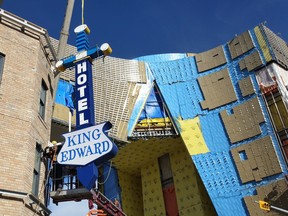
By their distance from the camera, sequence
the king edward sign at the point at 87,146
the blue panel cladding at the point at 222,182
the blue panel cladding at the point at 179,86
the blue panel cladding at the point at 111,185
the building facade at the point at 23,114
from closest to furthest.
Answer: the king edward sign at the point at 87,146, the building facade at the point at 23,114, the blue panel cladding at the point at 222,182, the blue panel cladding at the point at 179,86, the blue panel cladding at the point at 111,185

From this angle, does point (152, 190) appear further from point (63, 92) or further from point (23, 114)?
point (23, 114)

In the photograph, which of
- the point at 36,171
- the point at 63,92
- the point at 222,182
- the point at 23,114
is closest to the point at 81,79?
the point at 23,114

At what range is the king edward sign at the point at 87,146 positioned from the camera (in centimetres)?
1306

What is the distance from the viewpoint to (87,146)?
533 inches

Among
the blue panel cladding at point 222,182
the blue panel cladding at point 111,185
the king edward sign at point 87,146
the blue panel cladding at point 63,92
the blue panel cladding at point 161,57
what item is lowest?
the king edward sign at point 87,146

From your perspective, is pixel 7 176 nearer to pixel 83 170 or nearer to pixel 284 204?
pixel 83 170

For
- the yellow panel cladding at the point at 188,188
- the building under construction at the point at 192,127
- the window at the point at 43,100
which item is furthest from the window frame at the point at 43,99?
the yellow panel cladding at the point at 188,188

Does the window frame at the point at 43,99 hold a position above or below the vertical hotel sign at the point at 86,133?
above

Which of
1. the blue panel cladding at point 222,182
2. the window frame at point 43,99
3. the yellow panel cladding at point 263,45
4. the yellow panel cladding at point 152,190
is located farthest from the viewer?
the yellow panel cladding at point 152,190

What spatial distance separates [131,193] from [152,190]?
310 centimetres

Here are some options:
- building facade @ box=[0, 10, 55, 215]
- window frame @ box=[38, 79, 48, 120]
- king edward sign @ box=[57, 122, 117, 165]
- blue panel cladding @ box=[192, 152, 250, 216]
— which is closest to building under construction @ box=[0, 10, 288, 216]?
blue panel cladding @ box=[192, 152, 250, 216]

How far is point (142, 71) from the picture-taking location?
3519cm

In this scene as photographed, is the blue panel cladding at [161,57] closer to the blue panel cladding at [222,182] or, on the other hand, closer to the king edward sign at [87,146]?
the blue panel cladding at [222,182]

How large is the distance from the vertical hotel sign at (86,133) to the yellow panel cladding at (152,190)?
2132cm
